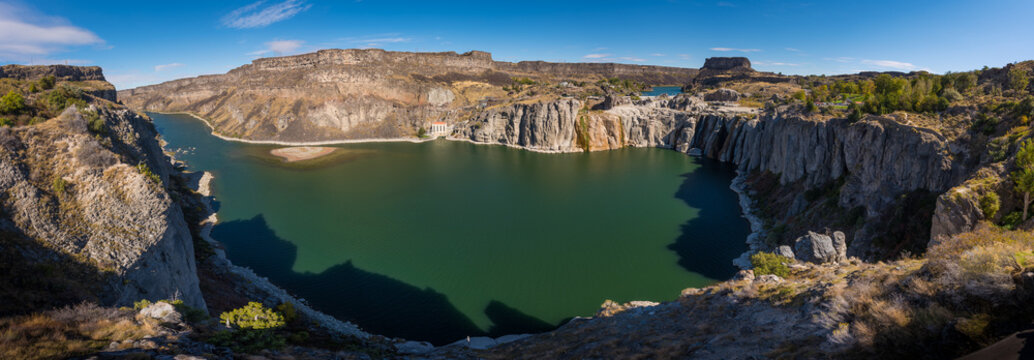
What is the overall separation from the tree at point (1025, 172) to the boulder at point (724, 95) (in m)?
80.7

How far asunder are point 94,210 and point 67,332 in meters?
12.7

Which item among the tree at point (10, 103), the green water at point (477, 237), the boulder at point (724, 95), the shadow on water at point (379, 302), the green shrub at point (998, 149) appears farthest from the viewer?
the boulder at point (724, 95)

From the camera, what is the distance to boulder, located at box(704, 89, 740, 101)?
91.9m

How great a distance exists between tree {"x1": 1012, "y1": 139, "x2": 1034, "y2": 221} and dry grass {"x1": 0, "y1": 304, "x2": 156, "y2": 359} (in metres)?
31.4

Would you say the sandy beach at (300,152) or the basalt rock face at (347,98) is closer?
the sandy beach at (300,152)

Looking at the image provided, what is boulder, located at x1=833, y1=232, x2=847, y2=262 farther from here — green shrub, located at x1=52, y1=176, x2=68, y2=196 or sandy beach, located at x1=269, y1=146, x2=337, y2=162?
sandy beach, located at x1=269, y1=146, x2=337, y2=162

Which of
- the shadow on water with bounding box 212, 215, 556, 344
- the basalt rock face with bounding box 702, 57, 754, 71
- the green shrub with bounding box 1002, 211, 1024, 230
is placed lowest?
the shadow on water with bounding box 212, 215, 556, 344

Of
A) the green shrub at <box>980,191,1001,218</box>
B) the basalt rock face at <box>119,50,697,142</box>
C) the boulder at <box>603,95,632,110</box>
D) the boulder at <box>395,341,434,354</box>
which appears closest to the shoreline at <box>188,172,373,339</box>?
the boulder at <box>395,341,434,354</box>

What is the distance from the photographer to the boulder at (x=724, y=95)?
91.9 metres

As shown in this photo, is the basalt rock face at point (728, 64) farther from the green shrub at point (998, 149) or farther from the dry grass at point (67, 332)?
the dry grass at point (67, 332)

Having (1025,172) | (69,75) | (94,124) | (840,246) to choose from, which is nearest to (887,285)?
(1025,172)

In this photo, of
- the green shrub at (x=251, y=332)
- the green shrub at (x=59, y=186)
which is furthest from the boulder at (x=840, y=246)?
the green shrub at (x=59, y=186)

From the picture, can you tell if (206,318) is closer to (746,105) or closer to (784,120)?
(784,120)

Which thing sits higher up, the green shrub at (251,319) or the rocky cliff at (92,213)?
the rocky cliff at (92,213)
